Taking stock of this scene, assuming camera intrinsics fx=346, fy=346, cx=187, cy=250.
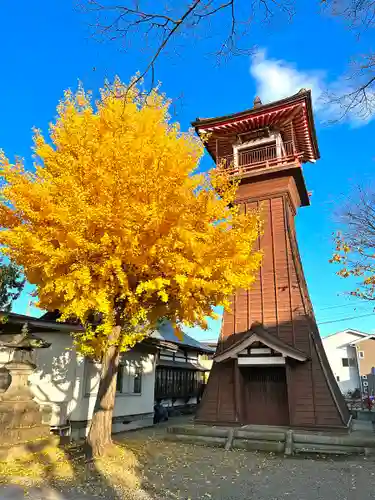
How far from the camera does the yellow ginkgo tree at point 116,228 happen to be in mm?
8094

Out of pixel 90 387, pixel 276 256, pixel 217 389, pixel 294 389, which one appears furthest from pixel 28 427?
pixel 276 256

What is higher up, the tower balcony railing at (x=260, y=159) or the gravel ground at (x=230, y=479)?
the tower balcony railing at (x=260, y=159)

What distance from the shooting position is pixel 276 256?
1538cm

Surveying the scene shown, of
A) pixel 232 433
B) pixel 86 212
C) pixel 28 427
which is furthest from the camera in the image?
pixel 232 433

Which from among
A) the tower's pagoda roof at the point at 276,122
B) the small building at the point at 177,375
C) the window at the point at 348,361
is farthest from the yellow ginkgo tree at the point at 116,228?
the window at the point at 348,361

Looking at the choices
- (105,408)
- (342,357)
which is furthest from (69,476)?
(342,357)

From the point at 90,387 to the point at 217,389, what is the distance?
4.99m

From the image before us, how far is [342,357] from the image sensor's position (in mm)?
40125

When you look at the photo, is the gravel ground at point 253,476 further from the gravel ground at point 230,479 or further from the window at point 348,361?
the window at point 348,361

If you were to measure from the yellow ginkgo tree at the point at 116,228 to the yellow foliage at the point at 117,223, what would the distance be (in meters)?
0.03

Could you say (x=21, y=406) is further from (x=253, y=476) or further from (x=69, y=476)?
(x=253, y=476)

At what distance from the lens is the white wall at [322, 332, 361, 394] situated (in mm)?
38156

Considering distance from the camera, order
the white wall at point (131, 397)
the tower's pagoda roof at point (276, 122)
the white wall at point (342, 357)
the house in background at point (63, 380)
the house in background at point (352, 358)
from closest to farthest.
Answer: the house in background at point (63, 380)
the white wall at point (131, 397)
the tower's pagoda roof at point (276, 122)
the house in background at point (352, 358)
the white wall at point (342, 357)

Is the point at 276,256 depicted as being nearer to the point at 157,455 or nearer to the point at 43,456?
the point at 157,455
